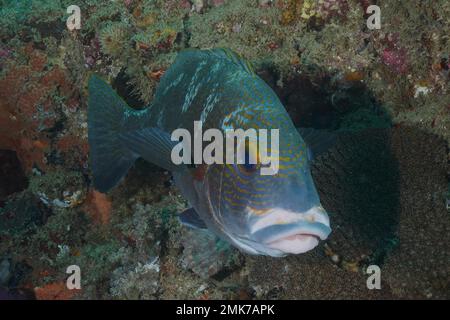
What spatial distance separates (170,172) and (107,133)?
1124mm

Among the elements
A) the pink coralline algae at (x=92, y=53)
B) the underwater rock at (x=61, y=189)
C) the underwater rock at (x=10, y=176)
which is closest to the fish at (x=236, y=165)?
the underwater rock at (x=61, y=189)

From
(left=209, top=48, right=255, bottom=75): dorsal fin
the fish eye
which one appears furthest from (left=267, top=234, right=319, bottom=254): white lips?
(left=209, top=48, right=255, bottom=75): dorsal fin

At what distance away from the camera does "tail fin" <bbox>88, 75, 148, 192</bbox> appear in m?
3.79

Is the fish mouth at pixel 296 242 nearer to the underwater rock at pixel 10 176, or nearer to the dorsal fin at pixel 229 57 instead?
the dorsal fin at pixel 229 57

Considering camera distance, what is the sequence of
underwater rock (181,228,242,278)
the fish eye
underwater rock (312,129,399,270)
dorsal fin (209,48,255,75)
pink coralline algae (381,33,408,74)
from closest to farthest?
the fish eye → dorsal fin (209,48,255,75) → underwater rock (312,129,399,270) → underwater rock (181,228,242,278) → pink coralline algae (381,33,408,74)

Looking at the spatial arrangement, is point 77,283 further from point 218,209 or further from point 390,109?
point 390,109

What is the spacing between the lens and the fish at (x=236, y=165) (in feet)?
6.01

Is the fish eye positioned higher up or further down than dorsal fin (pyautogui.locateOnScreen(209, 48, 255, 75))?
further down

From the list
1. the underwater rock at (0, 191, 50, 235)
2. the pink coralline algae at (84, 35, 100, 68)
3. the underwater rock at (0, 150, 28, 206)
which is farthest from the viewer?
the underwater rock at (0, 150, 28, 206)

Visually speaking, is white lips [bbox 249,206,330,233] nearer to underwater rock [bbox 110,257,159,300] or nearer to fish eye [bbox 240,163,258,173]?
fish eye [bbox 240,163,258,173]

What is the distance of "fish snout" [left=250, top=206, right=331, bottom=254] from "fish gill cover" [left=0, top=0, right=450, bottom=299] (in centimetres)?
189

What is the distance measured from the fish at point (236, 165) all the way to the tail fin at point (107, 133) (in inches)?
14.7

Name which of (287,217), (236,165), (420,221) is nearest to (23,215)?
(236,165)
